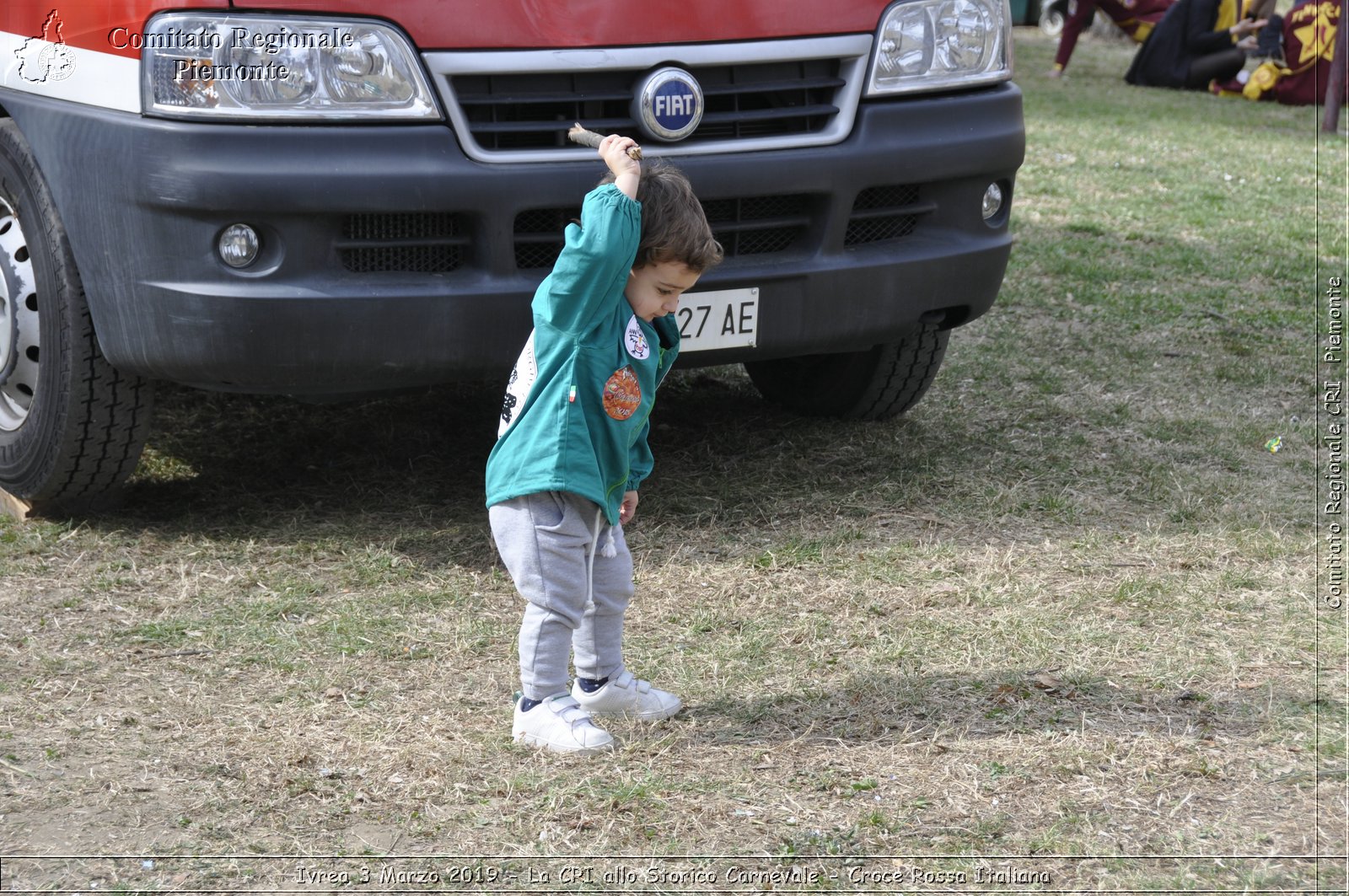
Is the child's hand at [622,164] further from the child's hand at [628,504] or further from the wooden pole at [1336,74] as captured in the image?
the wooden pole at [1336,74]

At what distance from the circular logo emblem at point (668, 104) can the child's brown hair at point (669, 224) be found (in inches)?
31.3

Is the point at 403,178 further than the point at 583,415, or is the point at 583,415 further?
the point at 403,178

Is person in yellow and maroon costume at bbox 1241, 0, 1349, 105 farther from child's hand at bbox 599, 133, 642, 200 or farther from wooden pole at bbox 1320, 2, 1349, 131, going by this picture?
child's hand at bbox 599, 133, 642, 200

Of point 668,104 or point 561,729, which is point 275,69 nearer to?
point 668,104

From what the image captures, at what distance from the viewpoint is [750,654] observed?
326 centimetres

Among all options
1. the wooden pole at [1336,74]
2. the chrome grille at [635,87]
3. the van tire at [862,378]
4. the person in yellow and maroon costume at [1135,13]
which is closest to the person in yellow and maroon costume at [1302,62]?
the wooden pole at [1336,74]

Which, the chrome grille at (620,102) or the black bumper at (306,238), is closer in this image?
the black bumper at (306,238)

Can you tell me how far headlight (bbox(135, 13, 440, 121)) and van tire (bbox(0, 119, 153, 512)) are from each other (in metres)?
0.58

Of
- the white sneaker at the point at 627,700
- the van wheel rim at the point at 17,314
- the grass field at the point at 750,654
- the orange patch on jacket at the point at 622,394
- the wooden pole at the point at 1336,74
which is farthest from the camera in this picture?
the wooden pole at the point at 1336,74

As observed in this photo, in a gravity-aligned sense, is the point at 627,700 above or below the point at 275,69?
below

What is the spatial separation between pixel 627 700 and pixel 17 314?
1932 mm

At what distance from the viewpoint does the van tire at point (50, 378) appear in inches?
143

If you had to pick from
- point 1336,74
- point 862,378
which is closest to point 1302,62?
point 1336,74

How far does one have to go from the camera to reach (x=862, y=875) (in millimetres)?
2430
